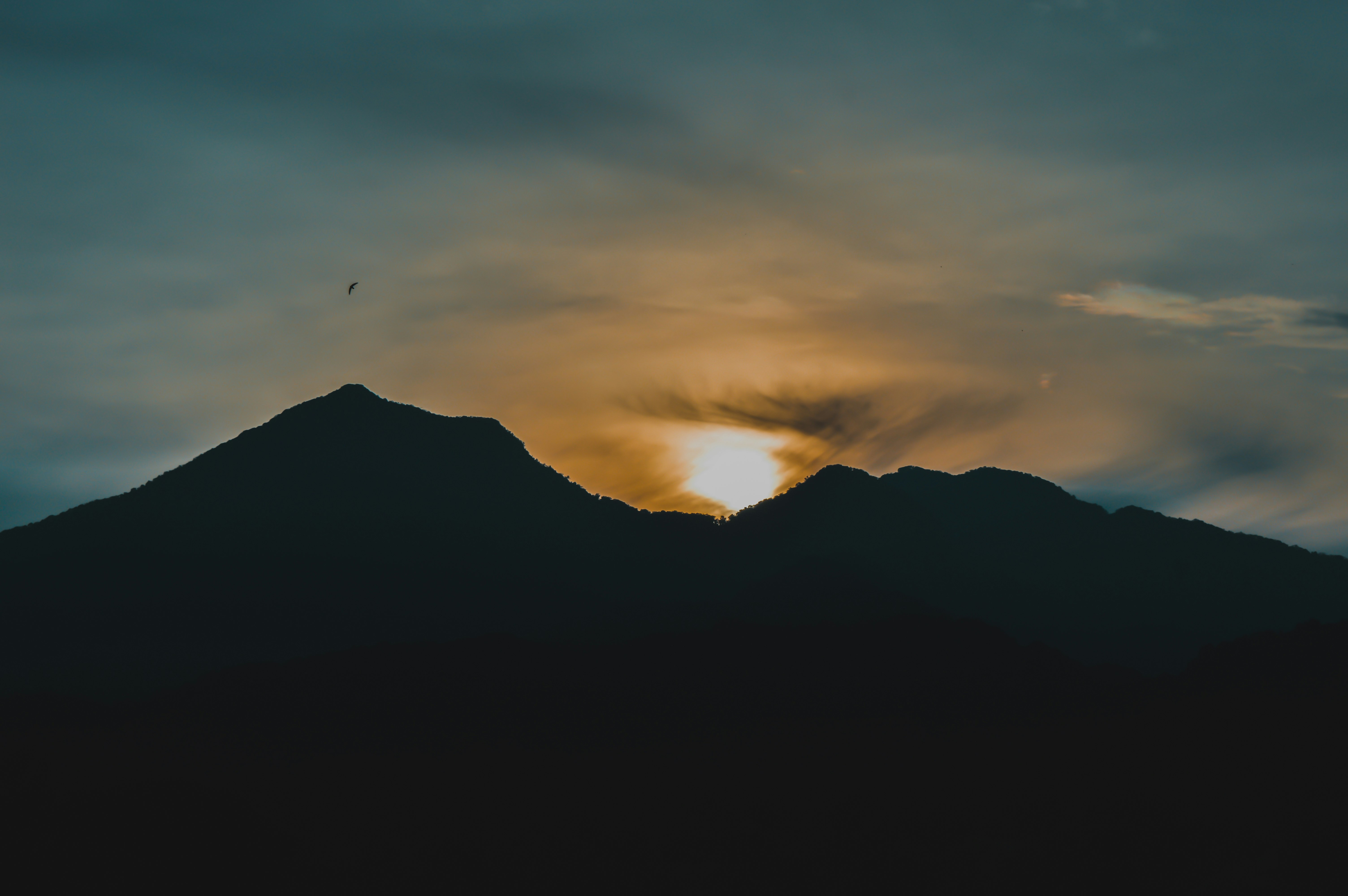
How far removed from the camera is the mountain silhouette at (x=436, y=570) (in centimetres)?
13975

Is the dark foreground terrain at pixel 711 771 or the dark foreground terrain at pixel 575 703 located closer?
the dark foreground terrain at pixel 711 771

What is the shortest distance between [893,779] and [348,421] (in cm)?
12946

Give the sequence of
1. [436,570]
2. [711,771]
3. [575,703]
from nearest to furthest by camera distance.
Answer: [711,771] → [575,703] → [436,570]

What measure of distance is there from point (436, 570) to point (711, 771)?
281 feet

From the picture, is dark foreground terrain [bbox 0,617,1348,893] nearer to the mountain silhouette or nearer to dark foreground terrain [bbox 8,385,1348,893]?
dark foreground terrain [bbox 8,385,1348,893]

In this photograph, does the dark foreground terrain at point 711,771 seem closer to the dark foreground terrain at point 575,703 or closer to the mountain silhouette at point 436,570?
the dark foreground terrain at point 575,703

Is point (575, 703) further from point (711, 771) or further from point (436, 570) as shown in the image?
point (436, 570)

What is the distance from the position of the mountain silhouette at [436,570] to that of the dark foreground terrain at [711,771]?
2497cm

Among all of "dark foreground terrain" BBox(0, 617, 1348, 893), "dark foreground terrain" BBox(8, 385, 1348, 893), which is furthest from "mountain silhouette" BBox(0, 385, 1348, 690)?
"dark foreground terrain" BBox(0, 617, 1348, 893)

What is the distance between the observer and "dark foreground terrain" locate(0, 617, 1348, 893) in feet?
206

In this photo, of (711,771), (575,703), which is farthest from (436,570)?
(711,771)

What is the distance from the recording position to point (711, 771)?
3258 inches

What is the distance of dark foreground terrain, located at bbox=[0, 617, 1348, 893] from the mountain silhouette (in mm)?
24970

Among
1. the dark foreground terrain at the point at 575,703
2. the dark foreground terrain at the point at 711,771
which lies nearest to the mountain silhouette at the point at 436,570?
the dark foreground terrain at the point at 575,703
